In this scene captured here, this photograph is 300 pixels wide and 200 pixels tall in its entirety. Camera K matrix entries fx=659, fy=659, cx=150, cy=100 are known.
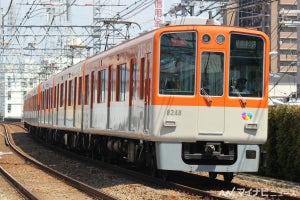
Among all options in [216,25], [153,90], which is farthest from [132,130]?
[216,25]

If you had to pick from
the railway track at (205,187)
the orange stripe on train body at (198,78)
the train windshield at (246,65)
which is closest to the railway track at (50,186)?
the railway track at (205,187)

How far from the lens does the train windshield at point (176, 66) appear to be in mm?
11500

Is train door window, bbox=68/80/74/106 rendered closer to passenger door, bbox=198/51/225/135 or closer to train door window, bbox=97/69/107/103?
train door window, bbox=97/69/107/103

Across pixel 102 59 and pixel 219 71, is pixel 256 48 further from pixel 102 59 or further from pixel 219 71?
pixel 102 59

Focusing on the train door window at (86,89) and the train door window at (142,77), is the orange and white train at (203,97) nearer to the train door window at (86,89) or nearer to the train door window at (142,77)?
the train door window at (142,77)

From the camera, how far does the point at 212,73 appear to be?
11.7 metres

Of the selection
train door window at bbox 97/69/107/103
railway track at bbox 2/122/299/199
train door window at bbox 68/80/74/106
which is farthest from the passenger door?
train door window at bbox 68/80/74/106

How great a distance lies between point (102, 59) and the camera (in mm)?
16500

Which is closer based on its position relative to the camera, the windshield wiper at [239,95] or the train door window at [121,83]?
the windshield wiper at [239,95]

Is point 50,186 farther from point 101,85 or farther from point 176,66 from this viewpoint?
point 101,85

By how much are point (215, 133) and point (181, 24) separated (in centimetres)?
210

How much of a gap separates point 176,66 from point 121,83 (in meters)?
2.83

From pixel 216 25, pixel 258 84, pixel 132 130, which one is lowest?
pixel 132 130

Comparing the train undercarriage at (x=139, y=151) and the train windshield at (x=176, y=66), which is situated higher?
the train windshield at (x=176, y=66)
